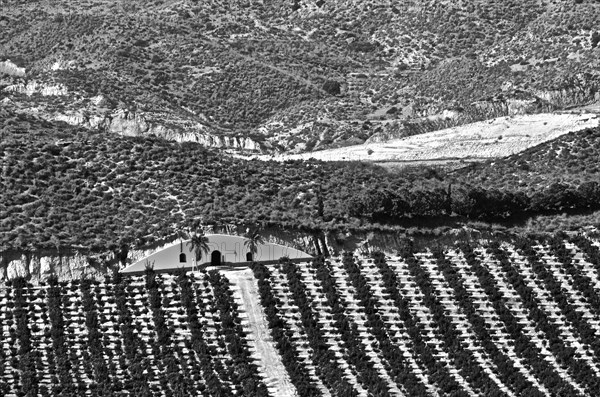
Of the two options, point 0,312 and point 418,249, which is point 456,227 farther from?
point 0,312

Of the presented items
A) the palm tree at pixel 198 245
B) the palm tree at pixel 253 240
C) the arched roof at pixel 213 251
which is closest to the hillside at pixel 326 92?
the palm tree at pixel 253 240

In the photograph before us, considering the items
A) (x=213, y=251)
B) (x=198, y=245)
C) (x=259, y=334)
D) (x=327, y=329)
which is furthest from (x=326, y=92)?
(x=259, y=334)

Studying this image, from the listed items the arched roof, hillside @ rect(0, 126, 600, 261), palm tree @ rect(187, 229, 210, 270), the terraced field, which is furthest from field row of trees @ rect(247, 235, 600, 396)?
hillside @ rect(0, 126, 600, 261)

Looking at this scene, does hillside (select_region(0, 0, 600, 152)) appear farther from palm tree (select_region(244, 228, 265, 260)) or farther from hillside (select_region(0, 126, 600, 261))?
palm tree (select_region(244, 228, 265, 260))

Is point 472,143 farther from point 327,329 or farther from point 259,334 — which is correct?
point 259,334

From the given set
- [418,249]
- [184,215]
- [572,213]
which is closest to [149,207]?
[184,215]

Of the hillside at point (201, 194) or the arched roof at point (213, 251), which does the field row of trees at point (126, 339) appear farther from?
the hillside at point (201, 194)

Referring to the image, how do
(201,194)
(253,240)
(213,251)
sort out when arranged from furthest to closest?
(201,194) → (253,240) → (213,251)
